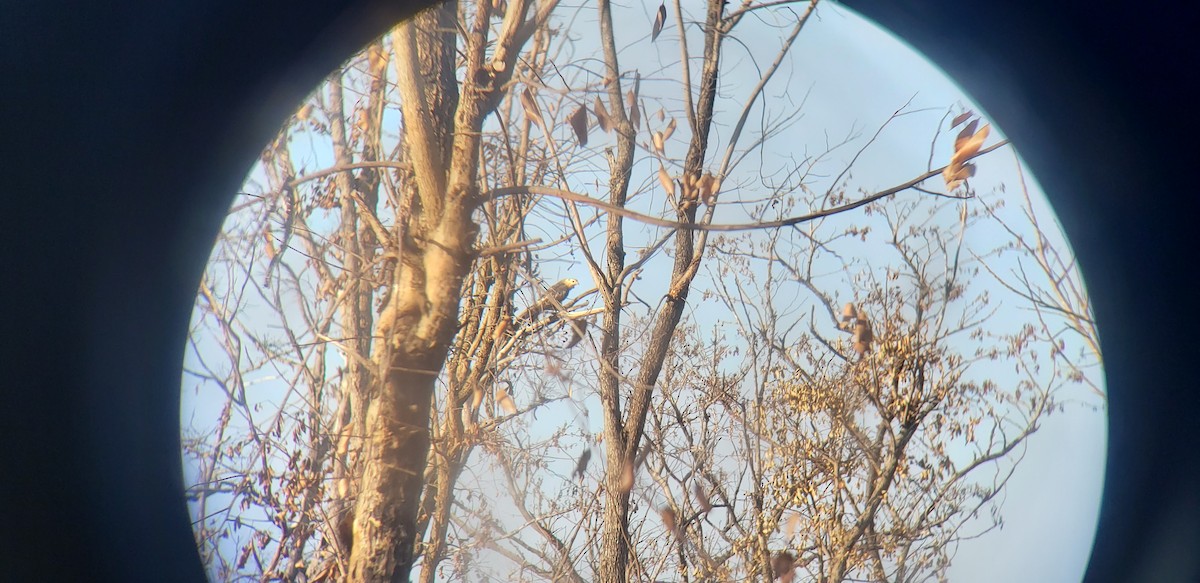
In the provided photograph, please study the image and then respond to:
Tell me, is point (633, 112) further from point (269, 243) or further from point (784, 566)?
point (784, 566)

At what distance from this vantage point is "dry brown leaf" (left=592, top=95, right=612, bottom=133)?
160cm

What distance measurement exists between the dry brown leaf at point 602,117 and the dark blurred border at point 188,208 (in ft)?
1.70

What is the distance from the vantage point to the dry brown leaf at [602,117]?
1597mm

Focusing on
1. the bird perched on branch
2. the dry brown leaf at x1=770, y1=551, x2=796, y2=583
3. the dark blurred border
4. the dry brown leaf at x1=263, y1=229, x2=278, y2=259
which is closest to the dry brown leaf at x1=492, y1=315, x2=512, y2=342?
the bird perched on branch

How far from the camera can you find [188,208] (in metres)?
1.38

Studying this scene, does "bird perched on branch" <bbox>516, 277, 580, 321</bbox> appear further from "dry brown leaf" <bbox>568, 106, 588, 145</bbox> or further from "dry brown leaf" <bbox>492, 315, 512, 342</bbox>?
"dry brown leaf" <bbox>568, 106, 588, 145</bbox>

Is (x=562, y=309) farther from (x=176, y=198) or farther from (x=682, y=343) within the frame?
(x=176, y=198)

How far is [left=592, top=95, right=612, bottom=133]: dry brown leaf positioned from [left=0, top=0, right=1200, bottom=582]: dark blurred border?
519mm

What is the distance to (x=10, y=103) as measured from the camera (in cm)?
114

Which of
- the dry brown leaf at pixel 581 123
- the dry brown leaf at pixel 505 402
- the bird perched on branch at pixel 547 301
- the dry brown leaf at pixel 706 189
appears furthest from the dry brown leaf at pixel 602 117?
the dry brown leaf at pixel 505 402

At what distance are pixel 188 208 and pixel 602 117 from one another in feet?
3.20

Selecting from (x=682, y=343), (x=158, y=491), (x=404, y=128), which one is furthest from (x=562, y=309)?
(x=158, y=491)

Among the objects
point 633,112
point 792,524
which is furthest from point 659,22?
point 792,524

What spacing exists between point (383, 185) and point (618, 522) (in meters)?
1.02
